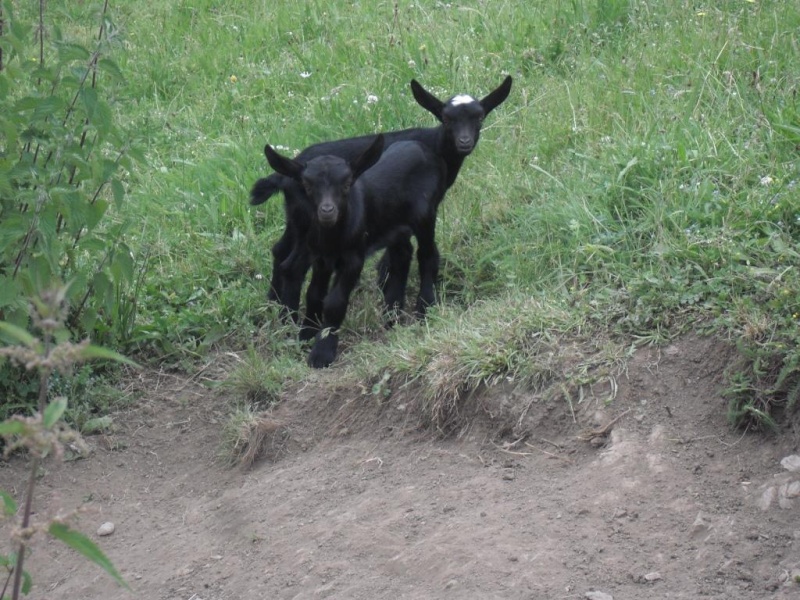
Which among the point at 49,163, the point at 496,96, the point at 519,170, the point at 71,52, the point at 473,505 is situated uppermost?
the point at 71,52

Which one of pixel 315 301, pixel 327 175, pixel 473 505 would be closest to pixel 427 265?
pixel 315 301

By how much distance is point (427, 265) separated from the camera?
6.37 m

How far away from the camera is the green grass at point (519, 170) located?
4922 mm

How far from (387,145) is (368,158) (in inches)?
39.9

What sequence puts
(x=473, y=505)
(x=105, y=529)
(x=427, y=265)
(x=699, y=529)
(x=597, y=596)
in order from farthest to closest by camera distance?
(x=427, y=265) < (x=105, y=529) < (x=473, y=505) < (x=699, y=529) < (x=597, y=596)

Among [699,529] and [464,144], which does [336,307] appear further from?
[699,529]

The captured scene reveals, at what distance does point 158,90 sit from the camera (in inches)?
364

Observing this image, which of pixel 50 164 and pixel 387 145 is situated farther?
pixel 387 145

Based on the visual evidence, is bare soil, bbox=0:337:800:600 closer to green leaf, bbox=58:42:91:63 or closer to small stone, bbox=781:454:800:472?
small stone, bbox=781:454:800:472

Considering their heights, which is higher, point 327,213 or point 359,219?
point 327,213

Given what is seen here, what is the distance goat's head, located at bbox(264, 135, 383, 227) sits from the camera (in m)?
5.70

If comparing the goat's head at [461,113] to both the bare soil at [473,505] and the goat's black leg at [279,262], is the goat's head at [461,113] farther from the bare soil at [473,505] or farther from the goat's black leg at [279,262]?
the bare soil at [473,505]

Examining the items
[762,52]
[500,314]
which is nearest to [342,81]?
[762,52]

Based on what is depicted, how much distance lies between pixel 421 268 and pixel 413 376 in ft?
4.43
